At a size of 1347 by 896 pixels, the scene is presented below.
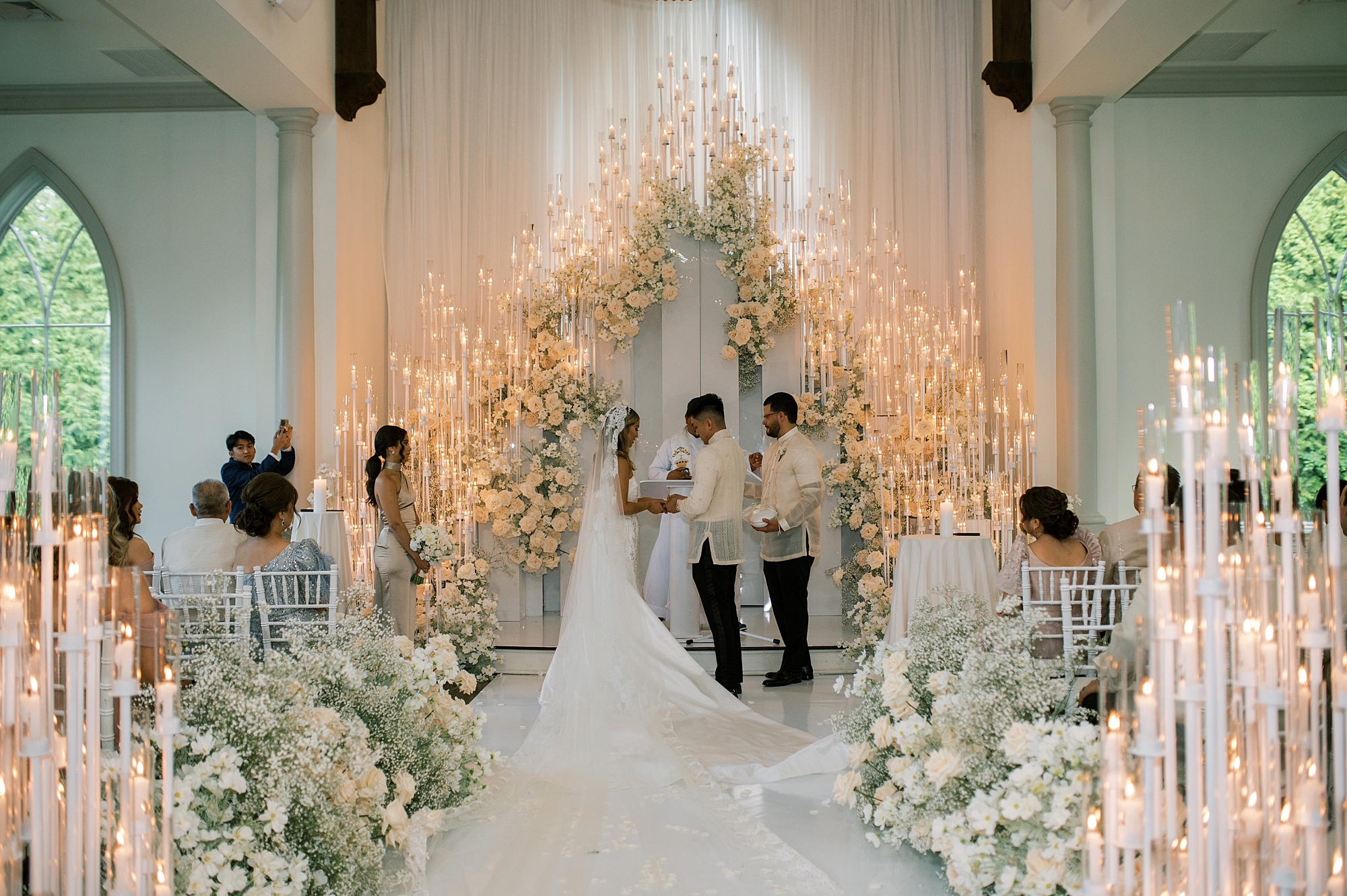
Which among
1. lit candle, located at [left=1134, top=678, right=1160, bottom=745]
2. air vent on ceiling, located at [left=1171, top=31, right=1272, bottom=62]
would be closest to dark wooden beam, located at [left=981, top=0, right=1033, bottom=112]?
air vent on ceiling, located at [left=1171, top=31, right=1272, bottom=62]

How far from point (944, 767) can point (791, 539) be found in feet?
10.4

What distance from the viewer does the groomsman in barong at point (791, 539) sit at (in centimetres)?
617

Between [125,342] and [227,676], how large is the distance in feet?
21.9

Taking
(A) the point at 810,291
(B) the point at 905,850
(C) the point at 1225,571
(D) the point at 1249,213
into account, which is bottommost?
(B) the point at 905,850

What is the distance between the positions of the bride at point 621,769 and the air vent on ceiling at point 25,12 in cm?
496

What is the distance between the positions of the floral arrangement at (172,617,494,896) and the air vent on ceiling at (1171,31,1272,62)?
6.94 meters

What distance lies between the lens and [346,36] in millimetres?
7809

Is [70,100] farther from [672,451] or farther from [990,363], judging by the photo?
[990,363]

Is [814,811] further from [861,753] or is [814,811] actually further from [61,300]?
[61,300]

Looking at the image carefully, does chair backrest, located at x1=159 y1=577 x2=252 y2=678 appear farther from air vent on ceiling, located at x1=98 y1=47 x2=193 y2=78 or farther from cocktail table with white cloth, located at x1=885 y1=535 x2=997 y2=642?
air vent on ceiling, located at x1=98 y1=47 x2=193 y2=78

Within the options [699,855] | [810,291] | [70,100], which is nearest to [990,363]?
[810,291]

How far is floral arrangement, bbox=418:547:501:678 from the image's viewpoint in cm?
640

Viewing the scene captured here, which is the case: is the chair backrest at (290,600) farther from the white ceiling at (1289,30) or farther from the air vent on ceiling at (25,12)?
the white ceiling at (1289,30)

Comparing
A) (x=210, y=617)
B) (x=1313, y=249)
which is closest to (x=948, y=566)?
(x=210, y=617)
